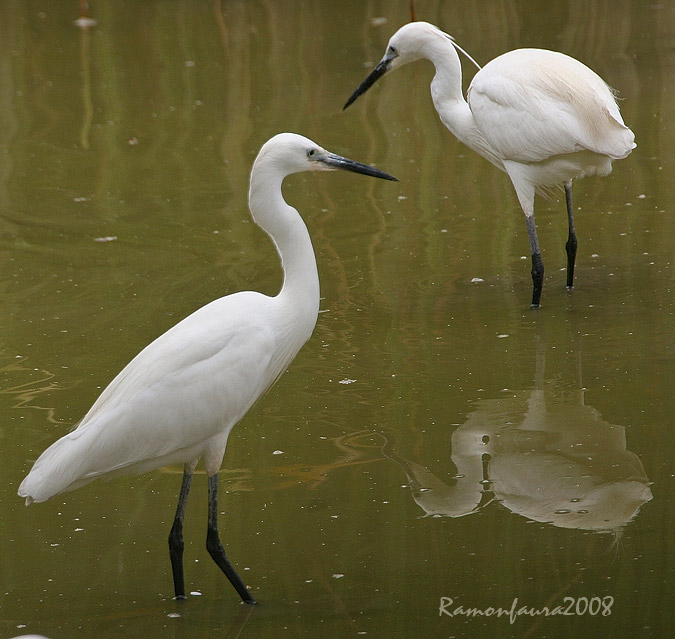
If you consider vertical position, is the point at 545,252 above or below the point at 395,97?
below

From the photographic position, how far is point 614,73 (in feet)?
31.1

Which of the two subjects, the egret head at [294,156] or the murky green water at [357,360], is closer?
the murky green water at [357,360]

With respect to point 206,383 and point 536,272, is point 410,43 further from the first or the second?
point 206,383

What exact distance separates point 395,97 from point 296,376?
4924mm

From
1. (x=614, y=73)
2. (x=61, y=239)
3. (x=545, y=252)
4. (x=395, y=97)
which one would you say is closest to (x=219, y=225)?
(x=61, y=239)

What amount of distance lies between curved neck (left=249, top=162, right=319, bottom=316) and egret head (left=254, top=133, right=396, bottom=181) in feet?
0.08

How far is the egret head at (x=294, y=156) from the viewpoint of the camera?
3.52 metres

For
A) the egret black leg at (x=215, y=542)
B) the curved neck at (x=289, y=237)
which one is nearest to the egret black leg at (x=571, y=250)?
the curved neck at (x=289, y=237)

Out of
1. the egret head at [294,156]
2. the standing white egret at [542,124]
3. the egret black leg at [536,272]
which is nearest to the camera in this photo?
the egret head at [294,156]

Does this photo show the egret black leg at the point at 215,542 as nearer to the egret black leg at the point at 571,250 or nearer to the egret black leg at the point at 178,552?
the egret black leg at the point at 178,552

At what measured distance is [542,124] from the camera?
539cm

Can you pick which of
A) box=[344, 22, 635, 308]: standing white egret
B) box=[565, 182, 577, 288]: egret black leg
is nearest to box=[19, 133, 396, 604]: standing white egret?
box=[344, 22, 635, 308]: standing white egret

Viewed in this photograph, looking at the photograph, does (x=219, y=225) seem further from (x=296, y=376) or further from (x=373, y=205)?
(x=296, y=376)

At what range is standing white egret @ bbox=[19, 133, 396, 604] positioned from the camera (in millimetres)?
3311
